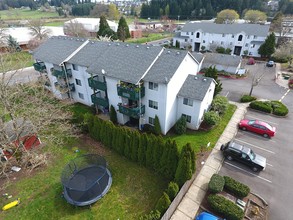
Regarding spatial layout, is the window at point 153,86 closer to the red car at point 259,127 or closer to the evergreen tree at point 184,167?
the evergreen tree at point 184,167

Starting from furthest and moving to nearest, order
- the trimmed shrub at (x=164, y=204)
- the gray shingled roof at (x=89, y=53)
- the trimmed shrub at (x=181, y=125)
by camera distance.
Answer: the gray shingled roof at (x=89, y=53) < the trimmed shrub at (x=181, y=125) < the trimmed shrub at (x=164, y=204)

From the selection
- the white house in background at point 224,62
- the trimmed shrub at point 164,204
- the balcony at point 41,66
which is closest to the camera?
the trimmed shrub at point 164,204

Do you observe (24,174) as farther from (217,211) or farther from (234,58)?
(234,58)

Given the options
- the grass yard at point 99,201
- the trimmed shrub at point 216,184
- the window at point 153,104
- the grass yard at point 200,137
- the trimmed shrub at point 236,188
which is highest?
the window at point 153,104

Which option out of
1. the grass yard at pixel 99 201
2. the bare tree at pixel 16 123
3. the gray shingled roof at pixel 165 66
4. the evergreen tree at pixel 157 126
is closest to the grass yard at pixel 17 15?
the bare tree at pixel 16 123

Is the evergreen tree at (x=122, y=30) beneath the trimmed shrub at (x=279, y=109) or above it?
above

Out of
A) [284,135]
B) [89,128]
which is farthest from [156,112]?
[284,135]
